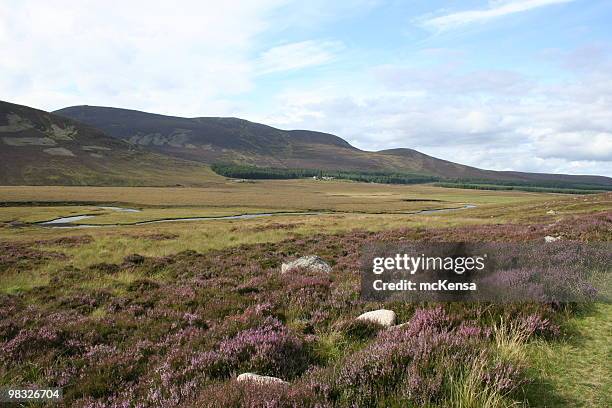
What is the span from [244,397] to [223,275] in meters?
11.6

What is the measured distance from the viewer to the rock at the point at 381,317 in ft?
23.0

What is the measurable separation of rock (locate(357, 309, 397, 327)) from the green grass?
7.22ft

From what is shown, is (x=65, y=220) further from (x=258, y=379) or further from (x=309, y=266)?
(x=258, y=379)

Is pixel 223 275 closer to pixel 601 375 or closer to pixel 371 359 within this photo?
pixel 371 359

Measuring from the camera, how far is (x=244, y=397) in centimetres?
416

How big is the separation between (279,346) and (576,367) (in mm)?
4084

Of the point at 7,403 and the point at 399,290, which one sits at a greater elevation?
the point at 399,290

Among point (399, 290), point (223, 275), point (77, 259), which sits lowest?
point (77, 259)

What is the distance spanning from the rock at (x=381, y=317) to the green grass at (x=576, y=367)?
7.22 feet

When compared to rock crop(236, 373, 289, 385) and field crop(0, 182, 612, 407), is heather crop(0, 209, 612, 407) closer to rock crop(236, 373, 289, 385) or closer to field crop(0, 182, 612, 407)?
field crop(0, 182, 612, 407)

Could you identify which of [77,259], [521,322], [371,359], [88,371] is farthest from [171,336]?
[77,259]

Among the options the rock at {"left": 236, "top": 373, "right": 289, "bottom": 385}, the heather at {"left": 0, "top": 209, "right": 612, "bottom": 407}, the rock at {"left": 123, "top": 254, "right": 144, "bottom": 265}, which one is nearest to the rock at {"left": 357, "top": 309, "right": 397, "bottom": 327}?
the heather at {"left": 0, "top": 209, "right": 612, "bottom": 407}

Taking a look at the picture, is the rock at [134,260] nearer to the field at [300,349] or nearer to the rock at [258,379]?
the field at [300,349]

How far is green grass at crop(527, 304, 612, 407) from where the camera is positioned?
4.38 m
